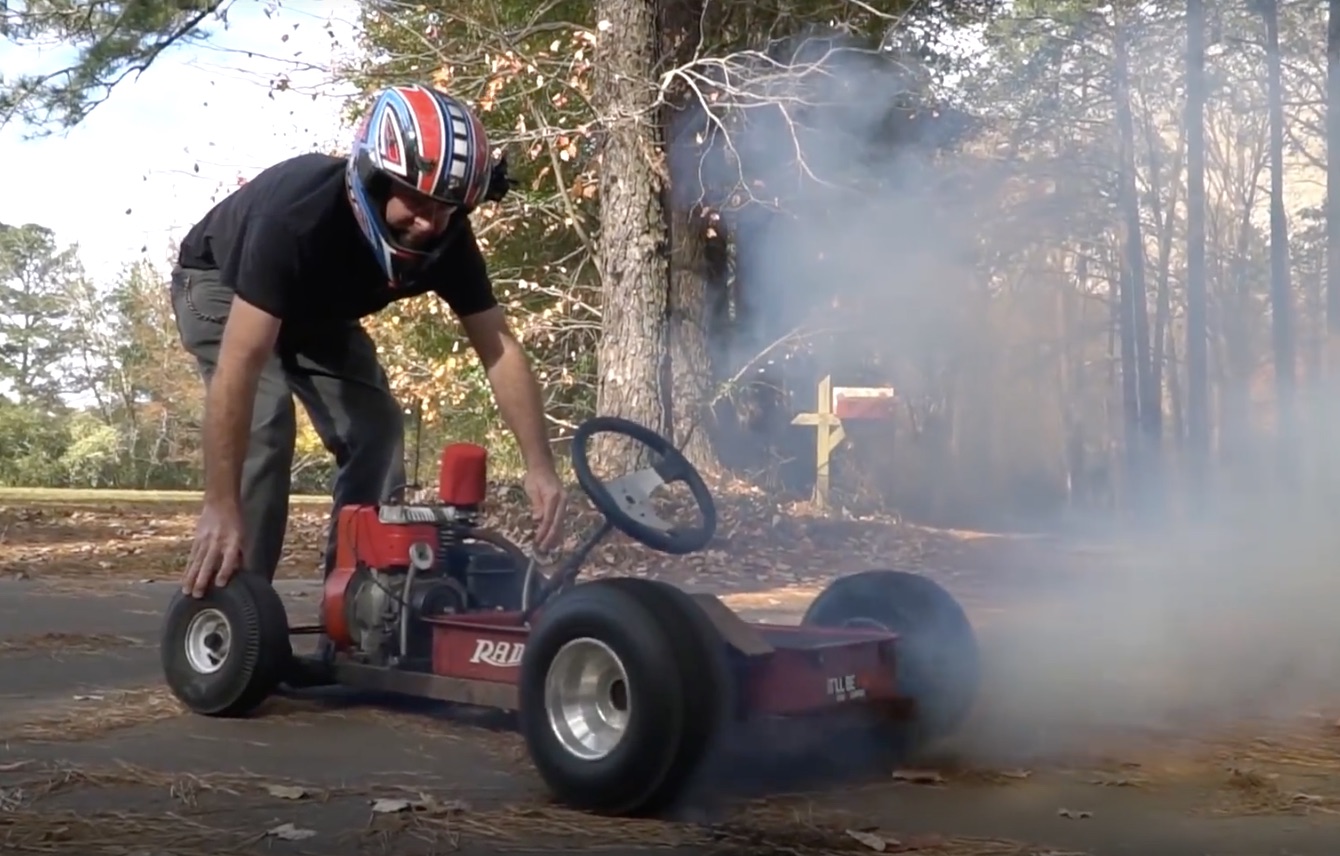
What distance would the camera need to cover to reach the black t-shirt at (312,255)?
3.63 m

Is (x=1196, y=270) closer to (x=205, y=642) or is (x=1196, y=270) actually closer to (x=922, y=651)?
(x=922, y=651)

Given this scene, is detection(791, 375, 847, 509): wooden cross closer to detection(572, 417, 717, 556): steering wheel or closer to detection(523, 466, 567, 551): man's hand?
detection(523, 466, 567, 551): man's hand

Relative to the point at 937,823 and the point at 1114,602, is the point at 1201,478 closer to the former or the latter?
the point at 1114,602

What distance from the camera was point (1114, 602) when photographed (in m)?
5.92

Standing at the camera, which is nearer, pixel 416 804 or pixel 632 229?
pixel 416 804

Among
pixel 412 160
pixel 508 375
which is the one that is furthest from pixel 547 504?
pixel 412 160

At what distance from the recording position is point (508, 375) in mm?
4285

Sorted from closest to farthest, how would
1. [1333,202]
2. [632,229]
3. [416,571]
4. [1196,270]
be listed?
[416,571], [1333,202], [632,229], [1196,270]

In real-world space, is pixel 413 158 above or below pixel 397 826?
above

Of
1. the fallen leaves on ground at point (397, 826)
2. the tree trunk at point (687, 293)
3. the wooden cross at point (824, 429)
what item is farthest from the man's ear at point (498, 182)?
the wooden cross at point (824, 429)

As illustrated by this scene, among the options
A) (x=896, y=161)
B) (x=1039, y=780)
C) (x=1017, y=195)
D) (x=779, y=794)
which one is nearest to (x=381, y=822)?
(x=779, y=794)

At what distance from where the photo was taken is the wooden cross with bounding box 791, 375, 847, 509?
12.3 metres

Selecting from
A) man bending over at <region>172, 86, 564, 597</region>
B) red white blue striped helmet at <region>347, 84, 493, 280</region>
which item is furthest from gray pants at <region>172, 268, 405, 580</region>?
red white blue striped helmet at <region>347, 84, 493, 280</region>

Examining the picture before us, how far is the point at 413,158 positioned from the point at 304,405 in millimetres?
1364
